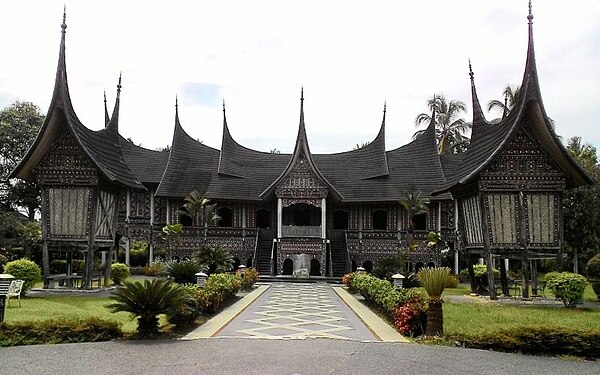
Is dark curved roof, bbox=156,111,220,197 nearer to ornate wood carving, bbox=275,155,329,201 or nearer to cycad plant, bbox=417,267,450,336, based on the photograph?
ornate wood carving, bbox=275,155,329,201

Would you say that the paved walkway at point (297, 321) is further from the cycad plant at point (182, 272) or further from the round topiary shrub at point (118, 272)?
the round topiary shrub at point (118, 272)

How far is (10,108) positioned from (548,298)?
3648 centimetres

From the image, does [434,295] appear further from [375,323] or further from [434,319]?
[375,323]

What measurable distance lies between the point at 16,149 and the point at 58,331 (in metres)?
34.6

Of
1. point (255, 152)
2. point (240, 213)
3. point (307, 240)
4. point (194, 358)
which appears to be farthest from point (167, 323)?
point (255, 152)

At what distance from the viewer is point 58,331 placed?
409 inches

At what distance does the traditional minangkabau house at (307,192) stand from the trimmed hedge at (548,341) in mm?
9834

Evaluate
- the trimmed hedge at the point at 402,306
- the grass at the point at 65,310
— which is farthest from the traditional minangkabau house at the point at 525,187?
the grass at the point at 65,310

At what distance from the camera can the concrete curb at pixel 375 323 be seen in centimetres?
1124

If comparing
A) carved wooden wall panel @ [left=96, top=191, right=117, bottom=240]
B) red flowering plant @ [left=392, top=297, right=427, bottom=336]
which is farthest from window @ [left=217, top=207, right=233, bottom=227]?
red flowering plant @ [left=392, top=297, right=427, bottom=336]

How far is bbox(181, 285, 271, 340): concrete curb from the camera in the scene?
11180 mm

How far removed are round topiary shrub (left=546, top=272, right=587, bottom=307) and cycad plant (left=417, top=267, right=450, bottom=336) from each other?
26.7 ft

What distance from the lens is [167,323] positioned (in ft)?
39.7

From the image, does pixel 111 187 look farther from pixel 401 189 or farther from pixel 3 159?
pixel 3 159
